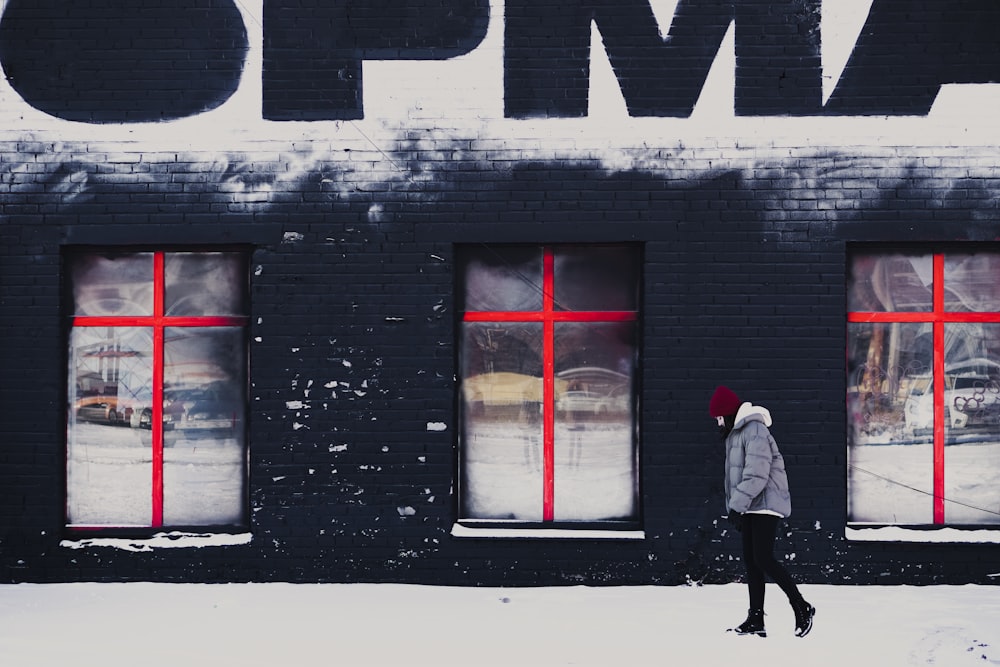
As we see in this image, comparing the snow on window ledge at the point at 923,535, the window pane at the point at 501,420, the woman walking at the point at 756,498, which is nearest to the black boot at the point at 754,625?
the woman walking at the point at 756,498

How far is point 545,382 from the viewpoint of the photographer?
8.49 metres

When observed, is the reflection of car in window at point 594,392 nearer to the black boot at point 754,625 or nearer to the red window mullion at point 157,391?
the black boot at point 754,625

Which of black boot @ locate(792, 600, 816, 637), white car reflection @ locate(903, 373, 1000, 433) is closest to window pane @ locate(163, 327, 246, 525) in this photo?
black boot @ locate(792, 600, 816, 637)

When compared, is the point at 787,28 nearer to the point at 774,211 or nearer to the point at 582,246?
the point at 774,211

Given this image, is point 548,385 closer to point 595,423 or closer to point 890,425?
point 595,423

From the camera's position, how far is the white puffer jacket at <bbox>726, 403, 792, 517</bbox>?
6.64 m

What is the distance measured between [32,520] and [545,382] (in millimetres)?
4069

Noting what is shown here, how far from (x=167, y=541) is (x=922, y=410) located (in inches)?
232

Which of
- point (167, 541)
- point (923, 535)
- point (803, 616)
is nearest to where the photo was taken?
point (803, 616)

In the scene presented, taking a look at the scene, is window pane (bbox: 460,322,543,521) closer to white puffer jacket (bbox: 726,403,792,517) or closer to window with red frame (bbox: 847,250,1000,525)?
white puffer jacket (bbox: 726,403,792,517)

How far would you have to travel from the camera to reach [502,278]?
28.0 ft

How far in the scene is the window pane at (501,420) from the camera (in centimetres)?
851

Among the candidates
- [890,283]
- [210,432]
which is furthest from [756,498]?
[210,432]

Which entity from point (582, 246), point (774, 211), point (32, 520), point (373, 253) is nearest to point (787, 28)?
point (774, 211)
